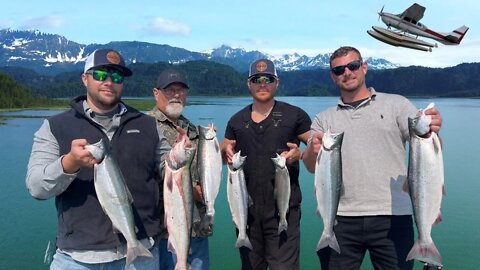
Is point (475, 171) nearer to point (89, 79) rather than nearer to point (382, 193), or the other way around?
point (382, 193)

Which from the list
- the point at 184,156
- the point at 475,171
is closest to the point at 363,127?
the point at 184,156

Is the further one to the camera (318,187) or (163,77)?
(163,77)

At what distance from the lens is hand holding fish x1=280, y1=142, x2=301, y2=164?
233 inches

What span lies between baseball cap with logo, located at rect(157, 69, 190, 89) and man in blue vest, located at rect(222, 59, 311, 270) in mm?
1104

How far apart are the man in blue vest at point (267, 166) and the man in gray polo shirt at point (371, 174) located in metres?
0.69

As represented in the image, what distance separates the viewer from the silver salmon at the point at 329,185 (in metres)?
5.23

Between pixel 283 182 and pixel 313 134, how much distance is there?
0.86 m

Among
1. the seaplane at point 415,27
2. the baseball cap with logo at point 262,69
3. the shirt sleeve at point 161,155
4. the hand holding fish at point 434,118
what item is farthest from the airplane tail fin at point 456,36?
the shirt sleeve at point 161,155

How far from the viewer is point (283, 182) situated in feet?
19.3

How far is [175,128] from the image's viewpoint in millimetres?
6234

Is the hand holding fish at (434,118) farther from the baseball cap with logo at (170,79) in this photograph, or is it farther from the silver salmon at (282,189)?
the baseball cap with logo at (170,79)

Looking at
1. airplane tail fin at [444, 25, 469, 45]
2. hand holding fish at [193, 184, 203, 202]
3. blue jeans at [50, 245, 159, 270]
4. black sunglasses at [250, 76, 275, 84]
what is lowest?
blue jeans at [50, 245, 159, 270]

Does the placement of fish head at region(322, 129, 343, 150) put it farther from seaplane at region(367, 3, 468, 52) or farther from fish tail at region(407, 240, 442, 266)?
seaplane at region(367, 3, 468, 52)

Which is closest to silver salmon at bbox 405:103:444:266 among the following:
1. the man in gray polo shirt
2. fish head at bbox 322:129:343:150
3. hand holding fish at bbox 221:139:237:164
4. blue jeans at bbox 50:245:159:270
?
the man in gray polo shirt
